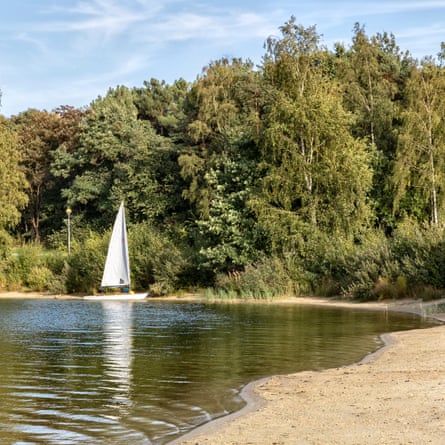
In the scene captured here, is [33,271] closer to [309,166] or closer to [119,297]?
[119,297]

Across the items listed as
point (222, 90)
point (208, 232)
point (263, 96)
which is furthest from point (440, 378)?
point (222, 90)

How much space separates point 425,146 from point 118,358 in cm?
3347

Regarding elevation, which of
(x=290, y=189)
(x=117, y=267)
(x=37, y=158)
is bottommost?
(x=117, y=267)

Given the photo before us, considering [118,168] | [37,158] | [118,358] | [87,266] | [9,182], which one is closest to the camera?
[118,358]

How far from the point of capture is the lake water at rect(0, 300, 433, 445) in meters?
11.9

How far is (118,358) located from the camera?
63.1ft

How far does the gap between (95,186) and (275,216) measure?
32879 millimetres

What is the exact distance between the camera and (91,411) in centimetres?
1277

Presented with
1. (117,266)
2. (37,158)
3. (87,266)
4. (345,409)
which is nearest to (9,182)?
(87,266)

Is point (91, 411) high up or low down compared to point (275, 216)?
down

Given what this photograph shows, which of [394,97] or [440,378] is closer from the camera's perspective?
[440,378]

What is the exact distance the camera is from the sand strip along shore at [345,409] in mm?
9625

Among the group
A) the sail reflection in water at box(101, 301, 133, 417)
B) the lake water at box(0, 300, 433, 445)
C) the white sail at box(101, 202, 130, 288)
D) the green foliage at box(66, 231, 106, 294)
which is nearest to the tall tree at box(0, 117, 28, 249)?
the green foliage at box(66, 231, 106, 294)

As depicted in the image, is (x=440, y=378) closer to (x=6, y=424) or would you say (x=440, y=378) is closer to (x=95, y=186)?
(x=6, y=424)
